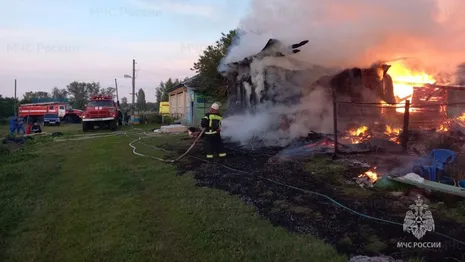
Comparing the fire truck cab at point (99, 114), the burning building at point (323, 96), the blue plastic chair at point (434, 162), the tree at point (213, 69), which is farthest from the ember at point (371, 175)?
the fire truck cab at point (99, 114)

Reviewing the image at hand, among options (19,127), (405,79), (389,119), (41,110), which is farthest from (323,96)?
(41,110)

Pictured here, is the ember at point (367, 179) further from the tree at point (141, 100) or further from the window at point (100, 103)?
the tree at point (141, 100)

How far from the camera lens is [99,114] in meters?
22.5

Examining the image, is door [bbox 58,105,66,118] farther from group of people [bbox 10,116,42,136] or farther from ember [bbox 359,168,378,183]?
ember [bbox 359,168,378,183]

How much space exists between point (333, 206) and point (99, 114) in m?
19.9

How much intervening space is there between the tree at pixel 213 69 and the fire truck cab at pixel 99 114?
5892 mm

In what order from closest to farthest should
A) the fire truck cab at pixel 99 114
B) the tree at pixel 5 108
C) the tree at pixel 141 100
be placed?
the fire truck cab at pixel 99 114 → the tree at pixel 5 108 → the tree at pixel 141 100

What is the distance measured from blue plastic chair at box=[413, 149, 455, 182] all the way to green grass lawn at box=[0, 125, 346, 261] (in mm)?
3394

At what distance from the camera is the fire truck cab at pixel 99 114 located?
73.6 feet

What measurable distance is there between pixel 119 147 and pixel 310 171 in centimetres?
802

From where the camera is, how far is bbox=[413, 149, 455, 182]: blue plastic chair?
20.9ft

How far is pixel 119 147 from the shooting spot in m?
13.2

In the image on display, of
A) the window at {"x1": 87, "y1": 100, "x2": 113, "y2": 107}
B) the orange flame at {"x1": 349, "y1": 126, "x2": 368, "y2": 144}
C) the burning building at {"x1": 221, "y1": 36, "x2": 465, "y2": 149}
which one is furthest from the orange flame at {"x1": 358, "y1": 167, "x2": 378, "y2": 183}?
the window at {"x1": 87, "y1": 100, "x2": 113, "y2": 107}

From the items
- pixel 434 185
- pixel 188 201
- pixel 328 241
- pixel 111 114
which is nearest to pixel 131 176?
pixel 188 201
